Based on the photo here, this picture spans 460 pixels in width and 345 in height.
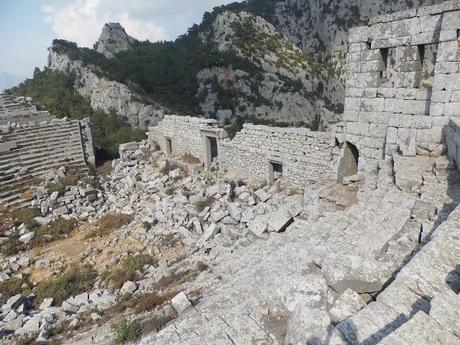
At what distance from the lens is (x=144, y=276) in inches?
399

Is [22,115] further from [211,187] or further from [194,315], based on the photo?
[194,315]

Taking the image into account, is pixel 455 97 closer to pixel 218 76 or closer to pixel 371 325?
pixel 371 325

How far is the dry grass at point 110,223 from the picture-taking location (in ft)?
45.0

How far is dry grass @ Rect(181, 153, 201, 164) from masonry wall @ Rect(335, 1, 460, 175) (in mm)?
8432

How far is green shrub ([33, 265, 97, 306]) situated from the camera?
9.93 meters

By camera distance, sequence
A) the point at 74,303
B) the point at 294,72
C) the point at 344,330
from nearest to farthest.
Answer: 1. the point at 344,330
2. the point at 74,303
3. the point at 294,72

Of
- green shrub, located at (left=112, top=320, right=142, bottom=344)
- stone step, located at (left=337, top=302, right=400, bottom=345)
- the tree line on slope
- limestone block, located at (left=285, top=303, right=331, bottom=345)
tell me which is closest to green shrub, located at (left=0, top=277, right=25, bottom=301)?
green shrub, located at (left=112, top=320, right=142, bottom=344)

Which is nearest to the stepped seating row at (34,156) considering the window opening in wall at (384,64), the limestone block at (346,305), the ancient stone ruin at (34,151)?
the ancient stone ruin at (34,151)

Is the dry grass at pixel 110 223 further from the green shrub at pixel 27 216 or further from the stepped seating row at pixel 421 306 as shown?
the stepped seating row at pixel 421 306

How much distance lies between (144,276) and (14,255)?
6.13 metres

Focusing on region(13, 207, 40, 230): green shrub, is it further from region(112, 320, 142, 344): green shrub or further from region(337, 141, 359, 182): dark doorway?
region(337, 141, 359, 182): dark doorway

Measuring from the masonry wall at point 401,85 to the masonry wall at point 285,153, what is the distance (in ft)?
4.33

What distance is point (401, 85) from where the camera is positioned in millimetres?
9008

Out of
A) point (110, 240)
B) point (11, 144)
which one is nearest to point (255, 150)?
point (110, 240)
